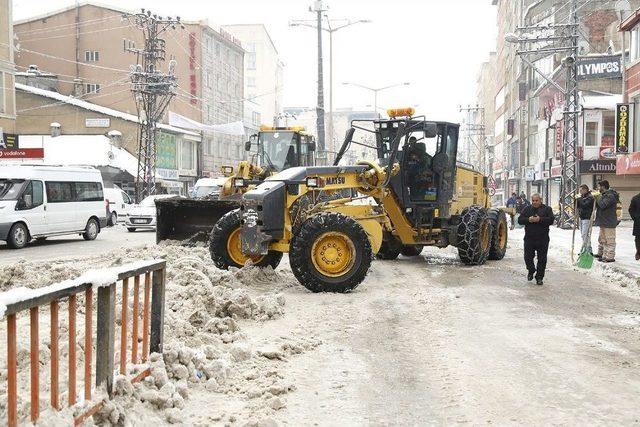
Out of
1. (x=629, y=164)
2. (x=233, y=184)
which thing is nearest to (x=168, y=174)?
(x=629, y=164)

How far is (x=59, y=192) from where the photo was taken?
19.8 meters

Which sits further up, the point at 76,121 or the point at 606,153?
the point at 76,121

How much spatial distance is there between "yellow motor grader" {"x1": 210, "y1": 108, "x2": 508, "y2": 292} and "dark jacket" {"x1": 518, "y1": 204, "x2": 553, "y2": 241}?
2.17m

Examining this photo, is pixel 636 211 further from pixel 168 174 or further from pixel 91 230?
pixel 168 174

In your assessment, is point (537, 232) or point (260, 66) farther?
point (260, 66)

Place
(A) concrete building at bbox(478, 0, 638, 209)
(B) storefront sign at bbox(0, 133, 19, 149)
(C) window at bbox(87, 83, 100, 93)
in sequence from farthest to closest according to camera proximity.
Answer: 1. (C) window at bbox(87, 83, 100, 93)
2. (A) concrete building at bbox(478, 0, 638, 209)
3. (B) storefront sign at bbox(0, 133, 19, 149)

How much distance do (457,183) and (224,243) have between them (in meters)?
6.03

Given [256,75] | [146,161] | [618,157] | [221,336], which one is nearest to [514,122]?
[618,157]

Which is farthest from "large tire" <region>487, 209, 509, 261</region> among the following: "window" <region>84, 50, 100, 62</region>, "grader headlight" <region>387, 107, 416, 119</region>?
"window" <region>84, 50, 100, 62</region>

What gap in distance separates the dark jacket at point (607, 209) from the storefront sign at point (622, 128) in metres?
14.3

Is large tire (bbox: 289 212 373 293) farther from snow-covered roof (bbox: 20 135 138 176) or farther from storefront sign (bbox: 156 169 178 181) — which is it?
storefront sign (bbox: 156 169 178 181)

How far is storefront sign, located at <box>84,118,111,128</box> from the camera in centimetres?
A: 4634

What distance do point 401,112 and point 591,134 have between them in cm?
2777

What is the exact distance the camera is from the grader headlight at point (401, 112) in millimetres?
13242
